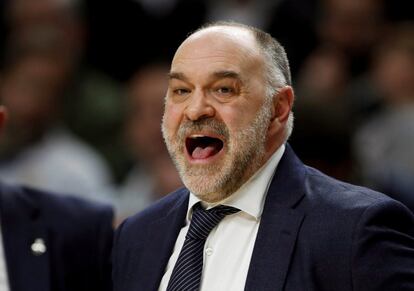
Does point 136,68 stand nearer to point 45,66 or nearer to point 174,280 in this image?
point 45,66

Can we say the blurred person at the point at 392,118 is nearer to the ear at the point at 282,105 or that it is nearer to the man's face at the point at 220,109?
the ear at the point at 282,105

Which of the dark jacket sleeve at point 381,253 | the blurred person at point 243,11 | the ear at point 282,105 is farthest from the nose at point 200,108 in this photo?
the blurred person at point 243,11

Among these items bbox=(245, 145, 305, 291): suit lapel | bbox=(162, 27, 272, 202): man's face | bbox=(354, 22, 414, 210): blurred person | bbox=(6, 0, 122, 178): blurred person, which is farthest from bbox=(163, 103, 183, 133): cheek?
bbox=(6, 0, 122, 178): blurred person

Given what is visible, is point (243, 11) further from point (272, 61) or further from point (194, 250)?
point (194, 250)

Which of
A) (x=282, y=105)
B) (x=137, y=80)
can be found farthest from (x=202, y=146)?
(x=137, y=80)

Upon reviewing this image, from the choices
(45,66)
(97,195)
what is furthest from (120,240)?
(45,66)

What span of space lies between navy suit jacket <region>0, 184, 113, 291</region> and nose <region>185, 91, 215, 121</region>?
38.1 inches

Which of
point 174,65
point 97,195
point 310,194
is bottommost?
point 97,195

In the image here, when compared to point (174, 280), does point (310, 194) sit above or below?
above

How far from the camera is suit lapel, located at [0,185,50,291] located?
3912 millimetres

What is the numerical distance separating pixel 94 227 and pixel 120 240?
486 millimetres

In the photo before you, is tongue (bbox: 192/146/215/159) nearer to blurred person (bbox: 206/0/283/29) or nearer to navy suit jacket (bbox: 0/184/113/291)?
navy suit jacket (bbox: 0/184/113/291)

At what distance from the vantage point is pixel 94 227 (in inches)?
160

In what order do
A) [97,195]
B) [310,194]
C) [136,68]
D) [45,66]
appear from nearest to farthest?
[310,194] < [97,195] < [45,66] < [136,68]
